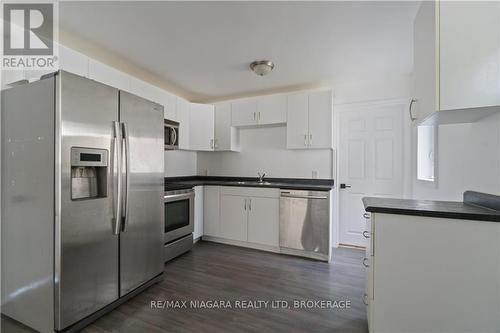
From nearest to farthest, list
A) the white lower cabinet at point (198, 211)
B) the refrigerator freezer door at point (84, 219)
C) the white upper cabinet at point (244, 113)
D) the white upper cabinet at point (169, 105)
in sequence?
the refrigerator freezer door at point (84, 219) < the white upper cabinet at point (169, 105) < the white lower cabinet at point (198, 211) < the white upper cabinet at point (244, 113)

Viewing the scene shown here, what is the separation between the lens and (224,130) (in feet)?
13.0

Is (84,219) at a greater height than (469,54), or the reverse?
(469,54)

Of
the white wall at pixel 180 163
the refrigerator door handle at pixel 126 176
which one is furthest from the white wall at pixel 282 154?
the refrigerator door handle at pixel 126 176

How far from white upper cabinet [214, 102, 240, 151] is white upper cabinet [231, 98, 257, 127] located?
3.8 inches

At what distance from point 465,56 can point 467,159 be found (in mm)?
838

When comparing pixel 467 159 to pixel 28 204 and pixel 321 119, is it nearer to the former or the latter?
pixel 321 119

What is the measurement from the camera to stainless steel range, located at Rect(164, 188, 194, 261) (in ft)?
9.32

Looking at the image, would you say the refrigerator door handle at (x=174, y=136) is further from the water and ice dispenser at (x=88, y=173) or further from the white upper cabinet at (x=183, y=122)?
the water and ice dispenser at (x=88, y=173)

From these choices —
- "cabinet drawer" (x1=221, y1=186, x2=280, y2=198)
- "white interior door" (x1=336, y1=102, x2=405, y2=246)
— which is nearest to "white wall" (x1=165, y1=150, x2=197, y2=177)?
"cabinet drawer" (x1=221, y1=186, x2=280, y2=198)

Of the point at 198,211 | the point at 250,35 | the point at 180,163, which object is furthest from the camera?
the point at 180,163

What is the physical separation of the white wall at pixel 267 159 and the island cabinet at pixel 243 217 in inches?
27.1

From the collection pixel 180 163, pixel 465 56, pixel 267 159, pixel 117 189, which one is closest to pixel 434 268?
pixel 465 56

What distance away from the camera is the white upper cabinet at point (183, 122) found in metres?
3.63

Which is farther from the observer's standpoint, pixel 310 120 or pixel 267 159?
pixel 267 159
